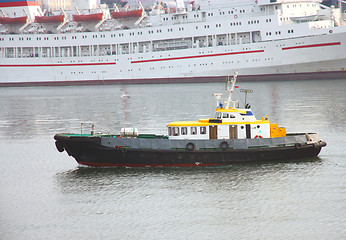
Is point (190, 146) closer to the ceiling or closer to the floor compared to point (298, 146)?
closer to the ceiling

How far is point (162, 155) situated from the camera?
22.6 meters

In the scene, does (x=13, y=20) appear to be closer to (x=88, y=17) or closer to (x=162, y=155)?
(x=88, y=17)

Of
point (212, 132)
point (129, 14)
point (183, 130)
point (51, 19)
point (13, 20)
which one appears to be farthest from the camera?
point (13, 20)

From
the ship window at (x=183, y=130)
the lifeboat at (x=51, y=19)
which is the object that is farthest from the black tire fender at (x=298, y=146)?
the lifeboat at (x=51, y=19)

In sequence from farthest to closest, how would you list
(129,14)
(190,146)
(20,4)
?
(20,4) < (129,14) < (190,146)

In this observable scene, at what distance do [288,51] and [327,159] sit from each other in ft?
132

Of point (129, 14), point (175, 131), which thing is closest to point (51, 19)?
point (129, 14)

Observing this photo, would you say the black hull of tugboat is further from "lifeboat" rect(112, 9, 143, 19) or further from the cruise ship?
"lifeboat" rect(112, 9, 143, 19)

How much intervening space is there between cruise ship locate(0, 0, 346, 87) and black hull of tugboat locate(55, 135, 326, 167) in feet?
132

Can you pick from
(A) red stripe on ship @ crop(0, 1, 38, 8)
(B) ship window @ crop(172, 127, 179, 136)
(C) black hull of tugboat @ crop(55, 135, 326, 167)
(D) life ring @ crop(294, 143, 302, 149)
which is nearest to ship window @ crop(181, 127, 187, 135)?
(B) ship window @ crop(172, 127, 179, 136)

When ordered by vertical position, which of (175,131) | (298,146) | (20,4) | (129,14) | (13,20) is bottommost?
(298,146)

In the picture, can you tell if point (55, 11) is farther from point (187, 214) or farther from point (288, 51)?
point (187, 214)

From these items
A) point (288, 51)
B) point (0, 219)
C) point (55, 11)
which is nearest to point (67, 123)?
point (0, 219)

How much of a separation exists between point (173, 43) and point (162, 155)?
4969cm
